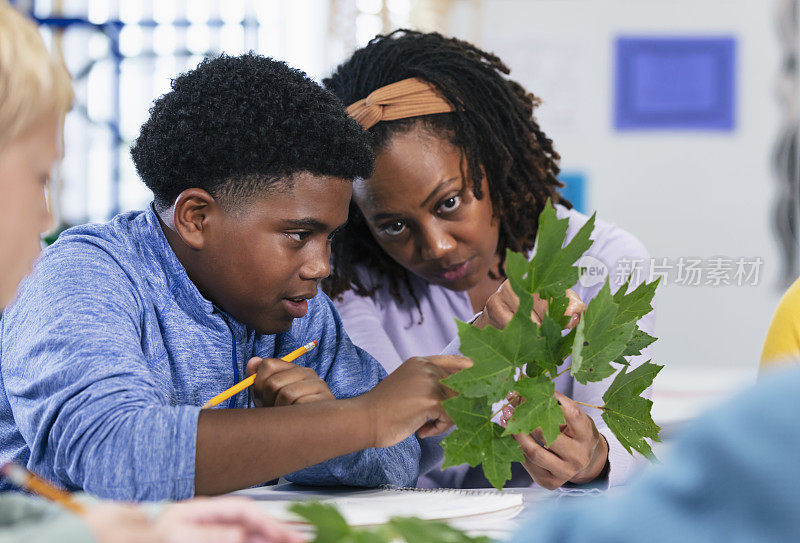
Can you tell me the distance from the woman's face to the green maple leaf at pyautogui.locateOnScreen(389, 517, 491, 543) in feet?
2.56

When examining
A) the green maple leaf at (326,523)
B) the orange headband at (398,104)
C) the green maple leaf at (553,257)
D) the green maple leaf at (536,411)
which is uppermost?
the orange headband at (398,104)

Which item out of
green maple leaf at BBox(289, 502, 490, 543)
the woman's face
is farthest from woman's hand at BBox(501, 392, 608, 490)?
green maple leaf at BBox(289, 502, 490, 543)

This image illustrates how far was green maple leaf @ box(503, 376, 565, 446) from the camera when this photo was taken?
0.77 meters

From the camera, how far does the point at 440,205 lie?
1.25m

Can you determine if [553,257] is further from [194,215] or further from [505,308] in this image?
[194,215]

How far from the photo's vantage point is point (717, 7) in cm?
402

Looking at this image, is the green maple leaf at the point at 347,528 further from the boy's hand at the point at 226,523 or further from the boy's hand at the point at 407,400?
the boy's hand at the point at 407,400

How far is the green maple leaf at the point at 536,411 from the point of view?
0.77m

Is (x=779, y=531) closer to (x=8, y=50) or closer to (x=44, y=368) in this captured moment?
(x=8, y=50)

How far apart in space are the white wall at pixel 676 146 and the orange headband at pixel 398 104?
2736 millimetres

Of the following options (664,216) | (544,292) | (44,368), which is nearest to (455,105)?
(544,292)

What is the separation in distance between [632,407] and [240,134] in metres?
0.54

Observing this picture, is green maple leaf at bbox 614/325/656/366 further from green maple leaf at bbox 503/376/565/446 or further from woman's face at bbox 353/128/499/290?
woman's face at bbox 353/128/499/290

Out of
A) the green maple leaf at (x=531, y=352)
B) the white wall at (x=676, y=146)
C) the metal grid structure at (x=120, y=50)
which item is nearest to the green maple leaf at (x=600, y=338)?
the green maple leaf at (x=531, y=352)
